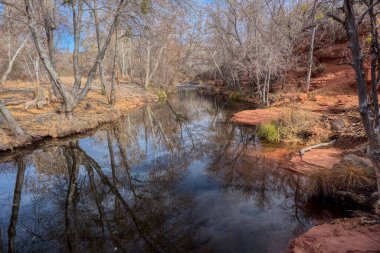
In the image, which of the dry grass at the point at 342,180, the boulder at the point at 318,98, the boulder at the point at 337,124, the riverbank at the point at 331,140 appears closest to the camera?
the riverbank at the point at 331,140

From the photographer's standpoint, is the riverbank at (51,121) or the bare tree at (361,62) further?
the riverbank at (51,121)

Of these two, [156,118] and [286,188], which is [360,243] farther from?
[156,118]

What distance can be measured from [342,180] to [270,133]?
533 centimetres

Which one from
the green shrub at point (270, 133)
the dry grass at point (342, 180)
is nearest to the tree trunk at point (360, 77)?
the dry grass at point (342, 180)

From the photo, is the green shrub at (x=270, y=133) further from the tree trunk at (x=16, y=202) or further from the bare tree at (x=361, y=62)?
the tree trunk at (x=16, y=202)

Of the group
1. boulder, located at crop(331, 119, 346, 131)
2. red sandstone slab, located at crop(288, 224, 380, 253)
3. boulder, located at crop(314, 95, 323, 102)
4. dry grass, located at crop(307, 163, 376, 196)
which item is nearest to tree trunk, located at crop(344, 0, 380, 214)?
red sandstone slab, located at crop(288, 224, 380, 253)

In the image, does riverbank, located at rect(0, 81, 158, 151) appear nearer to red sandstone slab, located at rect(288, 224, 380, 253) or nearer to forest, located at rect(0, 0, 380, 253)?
forest, located at rect(0, 0, 380, 253)

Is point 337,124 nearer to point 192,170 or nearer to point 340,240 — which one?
point 192,170

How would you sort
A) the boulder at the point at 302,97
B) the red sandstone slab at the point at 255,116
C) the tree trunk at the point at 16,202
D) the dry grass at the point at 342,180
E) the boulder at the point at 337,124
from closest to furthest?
the tree trunk at the point at 16,202 < the dry grass at the point at 342,180 < the boulder at the point at 337,124 < the red sandstone slab at the point at 255,116 < the boulder at the point at 302,97

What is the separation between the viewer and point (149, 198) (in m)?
7.24

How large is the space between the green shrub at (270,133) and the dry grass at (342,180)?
4423 millimetres

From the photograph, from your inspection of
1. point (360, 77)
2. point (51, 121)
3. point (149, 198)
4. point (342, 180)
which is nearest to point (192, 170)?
point (149, 198)

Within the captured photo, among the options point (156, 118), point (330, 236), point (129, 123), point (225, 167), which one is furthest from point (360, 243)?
point (156, 118)

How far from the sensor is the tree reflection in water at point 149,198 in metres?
5.46
